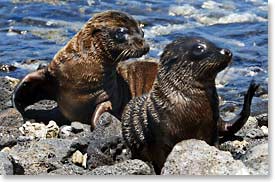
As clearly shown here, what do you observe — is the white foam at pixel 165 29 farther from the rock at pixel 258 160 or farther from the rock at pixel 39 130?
the rock at pixel 258 160

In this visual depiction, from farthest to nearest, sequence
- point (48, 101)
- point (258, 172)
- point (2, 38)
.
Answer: point (48, 101) → point (2, 38) → point (258, 172)

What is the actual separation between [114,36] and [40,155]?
1657 millimetres

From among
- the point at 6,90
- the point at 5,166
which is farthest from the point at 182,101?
the point at 6,90

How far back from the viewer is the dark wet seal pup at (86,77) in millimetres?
8492

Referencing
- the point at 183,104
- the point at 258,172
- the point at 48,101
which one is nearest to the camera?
the point at 258,172

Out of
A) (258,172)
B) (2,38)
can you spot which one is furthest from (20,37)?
(258,172)

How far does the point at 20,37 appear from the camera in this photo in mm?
8672

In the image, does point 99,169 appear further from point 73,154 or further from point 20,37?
point 20,37

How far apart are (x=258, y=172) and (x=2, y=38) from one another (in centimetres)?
281

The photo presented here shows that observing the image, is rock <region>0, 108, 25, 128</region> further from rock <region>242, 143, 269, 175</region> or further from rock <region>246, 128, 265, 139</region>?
rock <region>242, 143, 269, 175</region>

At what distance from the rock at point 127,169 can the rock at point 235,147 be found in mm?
941

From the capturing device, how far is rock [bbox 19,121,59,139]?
7.82 m

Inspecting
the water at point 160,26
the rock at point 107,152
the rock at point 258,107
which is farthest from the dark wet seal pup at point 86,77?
the rock at point 107,152

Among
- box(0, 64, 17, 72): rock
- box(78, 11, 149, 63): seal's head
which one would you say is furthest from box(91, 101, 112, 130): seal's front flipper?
box(0, 64, 17, 72): rock
